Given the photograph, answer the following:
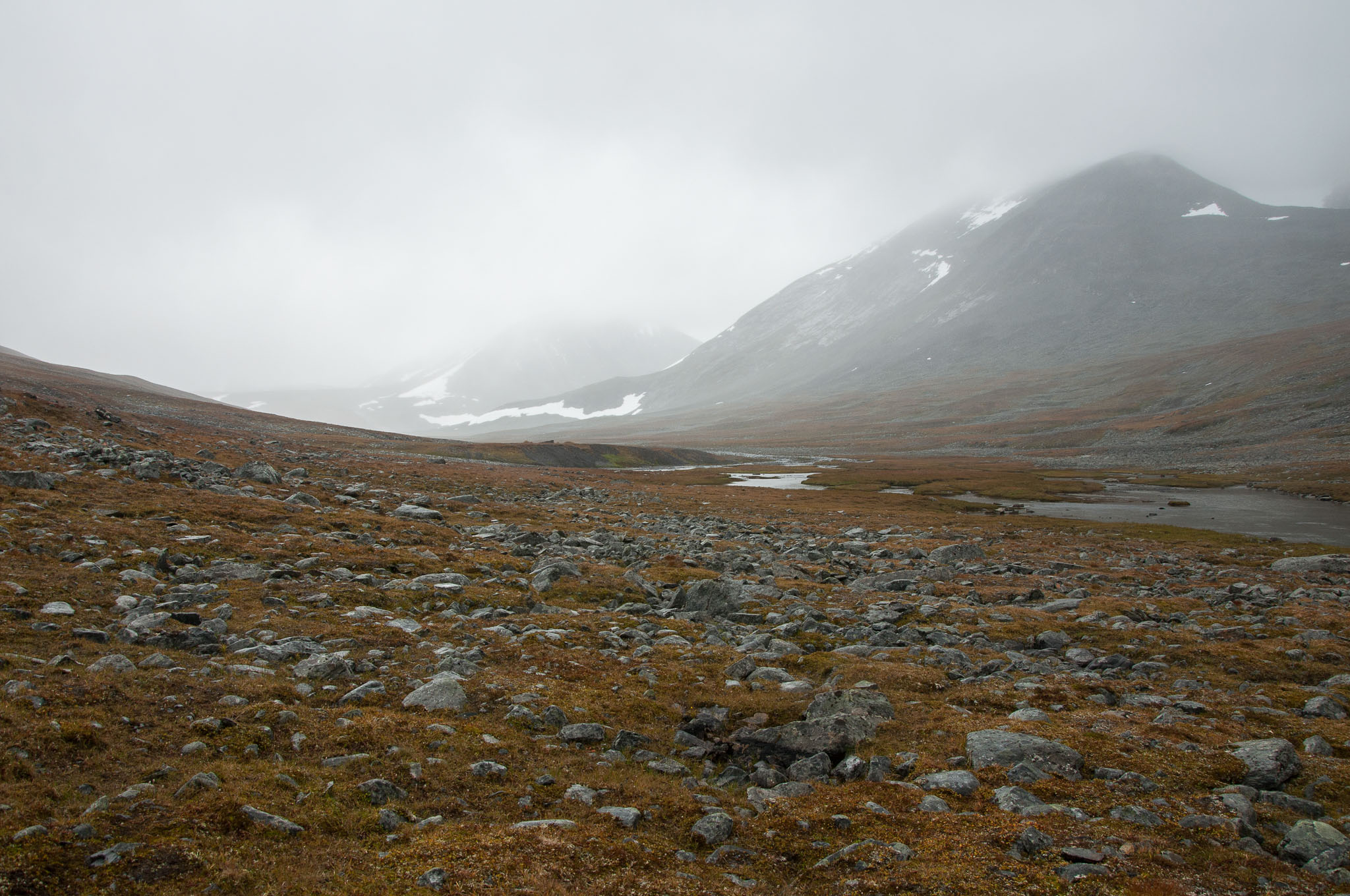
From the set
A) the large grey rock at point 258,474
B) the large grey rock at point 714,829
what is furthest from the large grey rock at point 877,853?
the large grey rock at point 258,474

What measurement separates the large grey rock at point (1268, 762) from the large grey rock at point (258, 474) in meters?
38.0

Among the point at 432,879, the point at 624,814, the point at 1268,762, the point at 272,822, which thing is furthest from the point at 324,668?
the point at 1268,762

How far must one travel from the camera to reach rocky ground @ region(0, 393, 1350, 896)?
25.1 feet

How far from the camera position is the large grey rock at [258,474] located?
109ft

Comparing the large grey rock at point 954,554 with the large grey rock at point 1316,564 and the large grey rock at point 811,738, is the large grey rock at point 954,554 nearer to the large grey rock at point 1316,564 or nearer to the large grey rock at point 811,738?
the large grey rock at point 1316,564

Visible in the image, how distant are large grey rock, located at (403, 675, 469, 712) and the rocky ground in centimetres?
6

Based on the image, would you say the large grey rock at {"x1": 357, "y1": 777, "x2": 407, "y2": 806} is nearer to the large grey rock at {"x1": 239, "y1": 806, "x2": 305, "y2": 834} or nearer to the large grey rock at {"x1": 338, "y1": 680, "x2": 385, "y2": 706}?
the large grey rock at {"x1": 239, "y1": 806, "x2": 305, "y2": 834}

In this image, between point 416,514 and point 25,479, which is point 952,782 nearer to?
point 25,479

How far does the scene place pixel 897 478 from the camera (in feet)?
327

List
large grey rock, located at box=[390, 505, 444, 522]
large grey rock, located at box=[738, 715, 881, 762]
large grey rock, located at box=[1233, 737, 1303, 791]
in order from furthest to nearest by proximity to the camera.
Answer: large grey rock, located at box=[390, 505, 444, 522], large grey rock, located at box=[738, 715, 881, 762], large grey rock, located at box=[1233, 737, 1303, 791]

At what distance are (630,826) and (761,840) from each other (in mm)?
1883

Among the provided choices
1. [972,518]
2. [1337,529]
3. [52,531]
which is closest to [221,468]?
[52,531]

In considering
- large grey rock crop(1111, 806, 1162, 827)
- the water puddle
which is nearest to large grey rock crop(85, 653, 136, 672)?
large grey rock crop(1111, 806, 1162, 827)

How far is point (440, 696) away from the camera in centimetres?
1191
